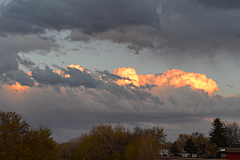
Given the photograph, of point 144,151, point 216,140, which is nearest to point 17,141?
point 144,151

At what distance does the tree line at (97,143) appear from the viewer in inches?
2148

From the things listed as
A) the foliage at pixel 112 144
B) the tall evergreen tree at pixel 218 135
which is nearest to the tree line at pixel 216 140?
the tall evergreen tree at pixel 218 135

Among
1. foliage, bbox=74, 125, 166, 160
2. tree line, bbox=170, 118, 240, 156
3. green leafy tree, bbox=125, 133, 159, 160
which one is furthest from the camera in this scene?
tree line, bbox=170, 118, 240, 156

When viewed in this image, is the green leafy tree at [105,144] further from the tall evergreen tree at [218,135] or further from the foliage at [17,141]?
the tall evergreen tree at [218,135]

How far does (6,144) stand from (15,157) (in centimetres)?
391

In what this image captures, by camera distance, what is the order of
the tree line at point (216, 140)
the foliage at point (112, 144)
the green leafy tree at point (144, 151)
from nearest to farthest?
the green leafy tree at point (144, 151) < the foliage at point (112, 144) < the tree line at point (216, 140)

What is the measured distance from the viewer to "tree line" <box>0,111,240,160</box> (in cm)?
5456

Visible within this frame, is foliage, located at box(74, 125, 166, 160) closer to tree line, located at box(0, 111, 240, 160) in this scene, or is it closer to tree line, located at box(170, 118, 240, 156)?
tree line, located at box(0, 111, 240, 160)

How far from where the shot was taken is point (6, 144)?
53.1 metres

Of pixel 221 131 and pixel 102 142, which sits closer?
pixel 102 142

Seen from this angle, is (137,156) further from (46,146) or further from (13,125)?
(13,125)

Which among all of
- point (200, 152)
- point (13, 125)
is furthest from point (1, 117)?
point (200, 152)

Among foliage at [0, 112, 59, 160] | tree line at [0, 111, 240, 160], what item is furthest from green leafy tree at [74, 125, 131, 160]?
foliage at [0, 112, 59, 160]

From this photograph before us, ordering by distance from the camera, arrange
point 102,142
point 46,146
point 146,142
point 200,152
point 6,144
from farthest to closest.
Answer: point 200,152 → point 102,142 → point 146,142 → point 46,146 → point 6,144
